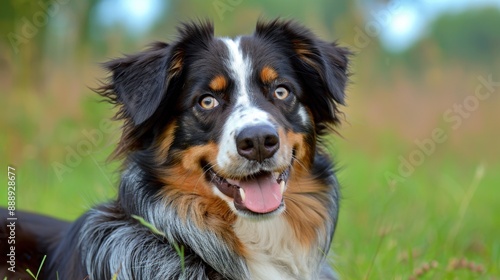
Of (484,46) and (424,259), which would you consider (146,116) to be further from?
(484,46)

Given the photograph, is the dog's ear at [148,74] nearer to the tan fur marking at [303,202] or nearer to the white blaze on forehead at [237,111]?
the white blaze on forehead at [237,111]

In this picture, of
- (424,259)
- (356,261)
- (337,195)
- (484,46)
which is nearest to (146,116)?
(337,195)

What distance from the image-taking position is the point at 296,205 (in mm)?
4277

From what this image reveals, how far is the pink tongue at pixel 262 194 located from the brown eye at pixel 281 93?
50 centimetres

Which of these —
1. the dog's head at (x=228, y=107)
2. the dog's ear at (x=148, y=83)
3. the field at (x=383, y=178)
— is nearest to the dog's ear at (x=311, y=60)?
the dog's head at (x=228, y=107)

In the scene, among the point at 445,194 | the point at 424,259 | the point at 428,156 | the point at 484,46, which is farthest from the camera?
the point at 484,46

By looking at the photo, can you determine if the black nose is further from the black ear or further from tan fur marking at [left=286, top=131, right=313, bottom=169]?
the black ear

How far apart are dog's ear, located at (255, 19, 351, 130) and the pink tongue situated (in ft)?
2.26

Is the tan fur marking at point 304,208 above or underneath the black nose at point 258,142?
underneath

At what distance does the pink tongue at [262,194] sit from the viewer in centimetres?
386

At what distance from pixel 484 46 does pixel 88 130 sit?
6.73 meters

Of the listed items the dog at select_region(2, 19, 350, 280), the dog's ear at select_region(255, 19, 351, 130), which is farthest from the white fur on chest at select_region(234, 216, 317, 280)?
the dog's ear at select_region(255, 19, 351, 130)

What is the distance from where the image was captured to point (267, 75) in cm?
415

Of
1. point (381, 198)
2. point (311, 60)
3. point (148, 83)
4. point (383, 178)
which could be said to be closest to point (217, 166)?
point (148, 83)
